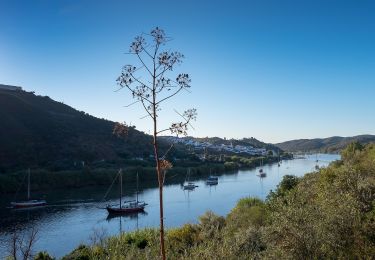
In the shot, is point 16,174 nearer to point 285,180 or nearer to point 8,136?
point 8,136

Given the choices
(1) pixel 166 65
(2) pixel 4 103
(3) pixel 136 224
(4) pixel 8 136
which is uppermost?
(2) pixel 4 103

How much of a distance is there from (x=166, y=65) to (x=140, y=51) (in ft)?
0.90

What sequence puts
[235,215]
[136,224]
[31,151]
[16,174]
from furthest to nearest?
[31,151], [16,174], [136,224], [235,215]

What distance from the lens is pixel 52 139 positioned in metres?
74.6

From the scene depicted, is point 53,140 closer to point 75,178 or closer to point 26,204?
point 75,178

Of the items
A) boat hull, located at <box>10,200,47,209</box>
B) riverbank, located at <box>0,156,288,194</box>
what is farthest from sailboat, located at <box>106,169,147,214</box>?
boat hull, located at <box>10,200,47,209</box>

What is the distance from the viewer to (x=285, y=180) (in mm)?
31062

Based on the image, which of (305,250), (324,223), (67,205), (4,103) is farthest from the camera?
(4,103)

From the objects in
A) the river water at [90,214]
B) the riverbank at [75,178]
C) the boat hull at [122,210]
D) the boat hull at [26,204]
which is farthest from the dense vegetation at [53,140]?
the boat hull at [26,204]

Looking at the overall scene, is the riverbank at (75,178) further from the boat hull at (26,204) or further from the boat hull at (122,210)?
the boat hull at (26,204)

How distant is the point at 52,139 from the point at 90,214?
1424 inches

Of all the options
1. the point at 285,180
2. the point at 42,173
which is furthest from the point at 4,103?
the point at 285,180

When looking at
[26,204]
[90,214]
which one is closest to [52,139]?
[26,204]

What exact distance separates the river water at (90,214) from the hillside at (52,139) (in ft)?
35.8
